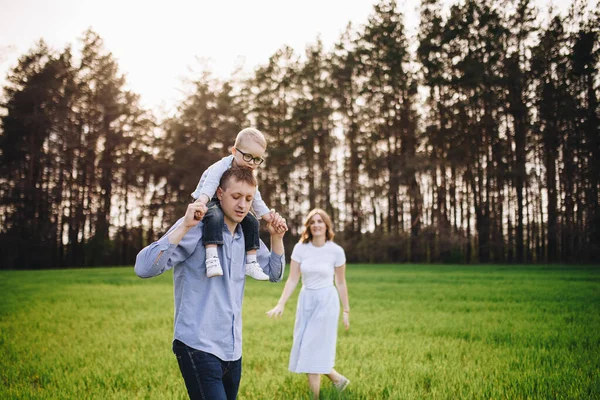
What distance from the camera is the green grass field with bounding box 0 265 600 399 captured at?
19.0ft

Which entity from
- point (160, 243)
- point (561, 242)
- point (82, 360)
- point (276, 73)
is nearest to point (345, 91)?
point (276, 73)

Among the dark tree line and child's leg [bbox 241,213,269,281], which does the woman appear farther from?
the dark tree line

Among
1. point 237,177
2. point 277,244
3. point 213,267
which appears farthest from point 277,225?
point 213,267

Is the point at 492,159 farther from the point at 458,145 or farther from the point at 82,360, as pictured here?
the point at 82,360

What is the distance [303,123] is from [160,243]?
135ft

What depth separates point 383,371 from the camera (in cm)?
650

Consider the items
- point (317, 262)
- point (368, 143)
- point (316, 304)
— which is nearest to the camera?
point (316, 304)

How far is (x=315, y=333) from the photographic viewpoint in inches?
235

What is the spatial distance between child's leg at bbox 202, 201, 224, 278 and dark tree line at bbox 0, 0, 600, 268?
36.8 m

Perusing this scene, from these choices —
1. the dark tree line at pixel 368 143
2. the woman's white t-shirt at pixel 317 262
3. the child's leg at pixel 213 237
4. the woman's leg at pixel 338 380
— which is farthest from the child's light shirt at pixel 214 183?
the dark tree line at pixel 368 143

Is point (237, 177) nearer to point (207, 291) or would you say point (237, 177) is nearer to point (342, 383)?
point (207, 291)

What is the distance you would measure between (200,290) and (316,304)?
3403 millimetres

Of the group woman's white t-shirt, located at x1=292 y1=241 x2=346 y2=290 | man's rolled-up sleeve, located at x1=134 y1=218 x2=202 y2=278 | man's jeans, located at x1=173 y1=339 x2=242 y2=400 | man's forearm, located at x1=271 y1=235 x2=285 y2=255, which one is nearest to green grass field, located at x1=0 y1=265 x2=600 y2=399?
woman's white t-shirt, located at x1=292 y1=241 x2=346 y2=290

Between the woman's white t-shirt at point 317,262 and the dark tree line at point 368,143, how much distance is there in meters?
33.2
